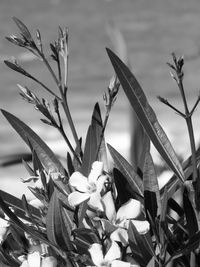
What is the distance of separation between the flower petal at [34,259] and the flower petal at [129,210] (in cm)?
10

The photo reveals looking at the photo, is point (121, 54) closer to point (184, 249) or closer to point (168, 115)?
point (184, 249)

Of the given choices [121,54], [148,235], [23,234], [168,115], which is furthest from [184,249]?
[168,115]

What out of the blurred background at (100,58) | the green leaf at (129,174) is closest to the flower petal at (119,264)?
the green leaf at (129,174)

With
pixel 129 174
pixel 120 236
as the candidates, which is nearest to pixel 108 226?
pixel 120 236

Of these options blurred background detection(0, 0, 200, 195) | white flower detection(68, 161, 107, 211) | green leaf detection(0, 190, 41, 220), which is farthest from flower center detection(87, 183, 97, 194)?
blurred background detection(0, 0, 200, 195)

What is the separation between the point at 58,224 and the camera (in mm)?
878

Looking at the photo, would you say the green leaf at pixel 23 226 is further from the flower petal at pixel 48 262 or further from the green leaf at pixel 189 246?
the green leaf at pixel 189 246

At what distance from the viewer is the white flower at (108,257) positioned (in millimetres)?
854

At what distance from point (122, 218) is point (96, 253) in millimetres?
45

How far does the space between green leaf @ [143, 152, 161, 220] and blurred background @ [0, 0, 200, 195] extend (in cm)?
117

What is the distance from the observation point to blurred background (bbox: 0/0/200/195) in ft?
12.0

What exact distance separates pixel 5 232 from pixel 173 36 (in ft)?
18.5

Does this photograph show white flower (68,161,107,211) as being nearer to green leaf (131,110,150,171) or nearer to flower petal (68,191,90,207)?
flower petal (68,191,90,207)

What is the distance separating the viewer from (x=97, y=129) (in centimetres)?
107
